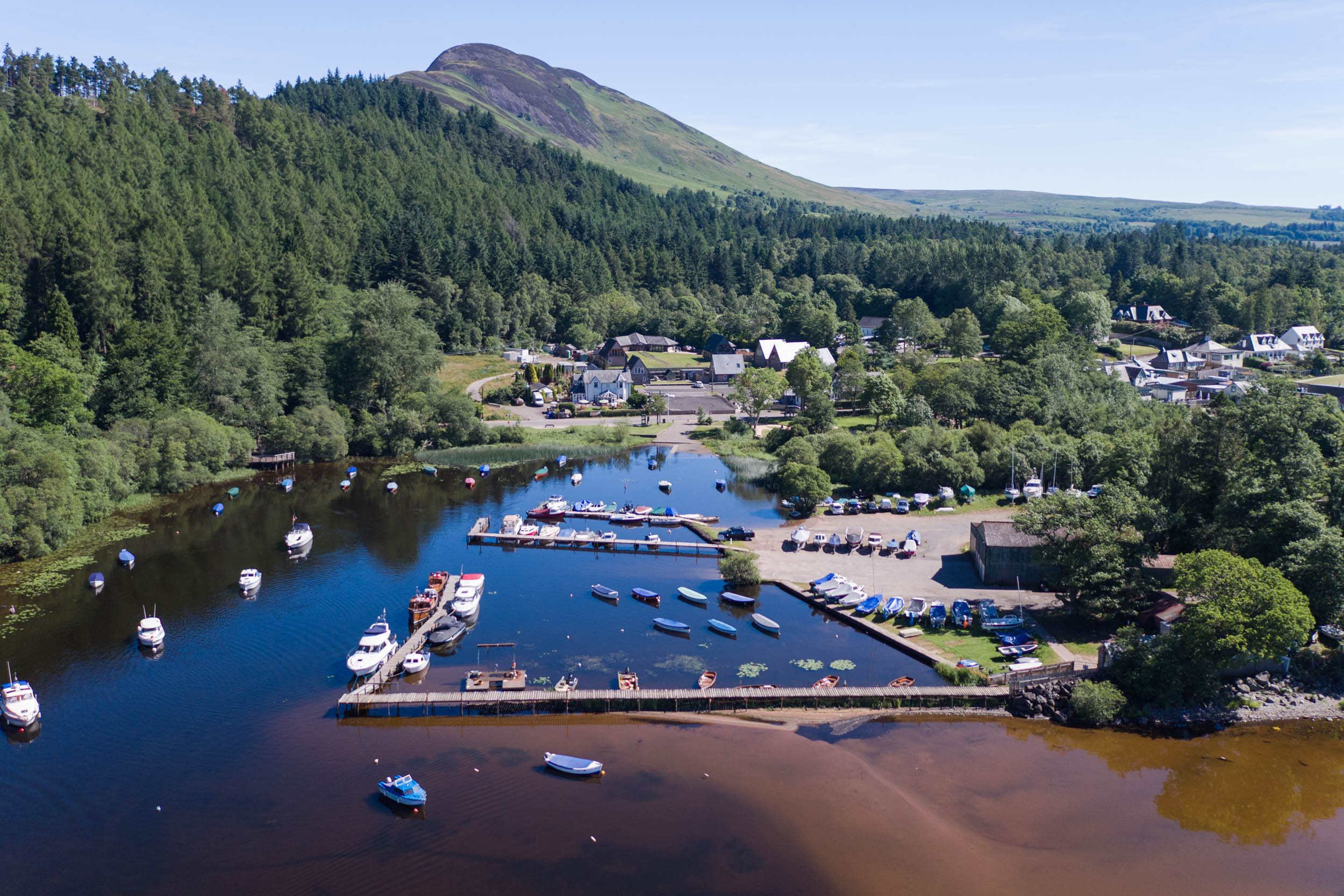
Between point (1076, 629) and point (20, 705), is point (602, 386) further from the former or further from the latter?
point (20, 705)

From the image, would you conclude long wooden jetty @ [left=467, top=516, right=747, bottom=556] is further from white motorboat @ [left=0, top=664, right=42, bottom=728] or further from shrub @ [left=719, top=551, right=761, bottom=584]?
white motorboat @ [left=0, top=664, right=42, bottom=728]

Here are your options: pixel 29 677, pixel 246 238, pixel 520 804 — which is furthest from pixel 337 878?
pixel 246 238

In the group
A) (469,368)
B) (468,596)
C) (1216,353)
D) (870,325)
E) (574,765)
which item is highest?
(870,325)

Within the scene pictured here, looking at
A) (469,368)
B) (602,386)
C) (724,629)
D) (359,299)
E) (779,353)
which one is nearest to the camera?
(724,629)

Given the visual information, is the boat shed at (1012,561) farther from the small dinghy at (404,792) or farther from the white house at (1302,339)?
the white house at (1302,339)

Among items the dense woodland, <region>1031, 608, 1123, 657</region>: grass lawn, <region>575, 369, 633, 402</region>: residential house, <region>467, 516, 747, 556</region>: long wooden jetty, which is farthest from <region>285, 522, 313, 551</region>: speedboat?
<region>575, 369, 633, 402</region>: residential house

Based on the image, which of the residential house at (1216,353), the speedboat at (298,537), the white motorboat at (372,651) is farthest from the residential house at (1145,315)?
the white motorboat at (372,651)

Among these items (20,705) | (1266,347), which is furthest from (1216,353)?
(20,705)
